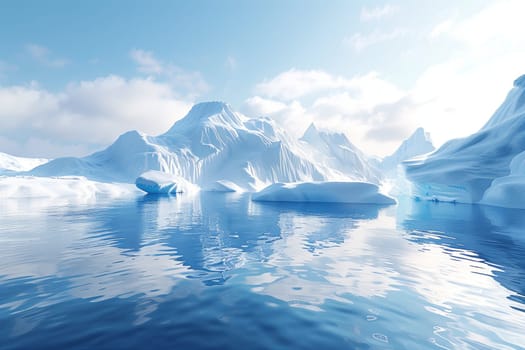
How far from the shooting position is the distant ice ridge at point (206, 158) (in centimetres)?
7331

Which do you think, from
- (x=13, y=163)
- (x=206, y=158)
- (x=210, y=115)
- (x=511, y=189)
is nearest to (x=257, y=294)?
(x=511, y=189)

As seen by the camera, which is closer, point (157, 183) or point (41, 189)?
point (41, 189)

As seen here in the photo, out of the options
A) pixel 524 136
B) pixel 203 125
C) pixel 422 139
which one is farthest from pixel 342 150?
pixel 524 136

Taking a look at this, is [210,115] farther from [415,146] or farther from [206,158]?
[415,146]

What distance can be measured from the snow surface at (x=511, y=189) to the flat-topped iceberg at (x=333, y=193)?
372 inches

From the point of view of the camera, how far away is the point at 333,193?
25953mm

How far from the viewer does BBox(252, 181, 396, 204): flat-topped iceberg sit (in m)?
25.8

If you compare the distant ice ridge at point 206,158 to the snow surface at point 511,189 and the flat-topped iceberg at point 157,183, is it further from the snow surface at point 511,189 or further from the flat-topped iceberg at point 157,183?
the snow surface at point 511,189

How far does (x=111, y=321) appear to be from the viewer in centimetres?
368

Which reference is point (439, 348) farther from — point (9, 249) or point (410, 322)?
point (9, 249)

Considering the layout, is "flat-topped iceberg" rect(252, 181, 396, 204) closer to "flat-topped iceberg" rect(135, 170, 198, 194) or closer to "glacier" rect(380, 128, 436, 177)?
"flat-topped iceberg" rect(135, 170, 198, 194)

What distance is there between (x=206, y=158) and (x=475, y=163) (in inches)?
2993

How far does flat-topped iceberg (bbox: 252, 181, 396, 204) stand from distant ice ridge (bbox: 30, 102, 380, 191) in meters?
34.6

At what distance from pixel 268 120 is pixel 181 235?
389 ft
